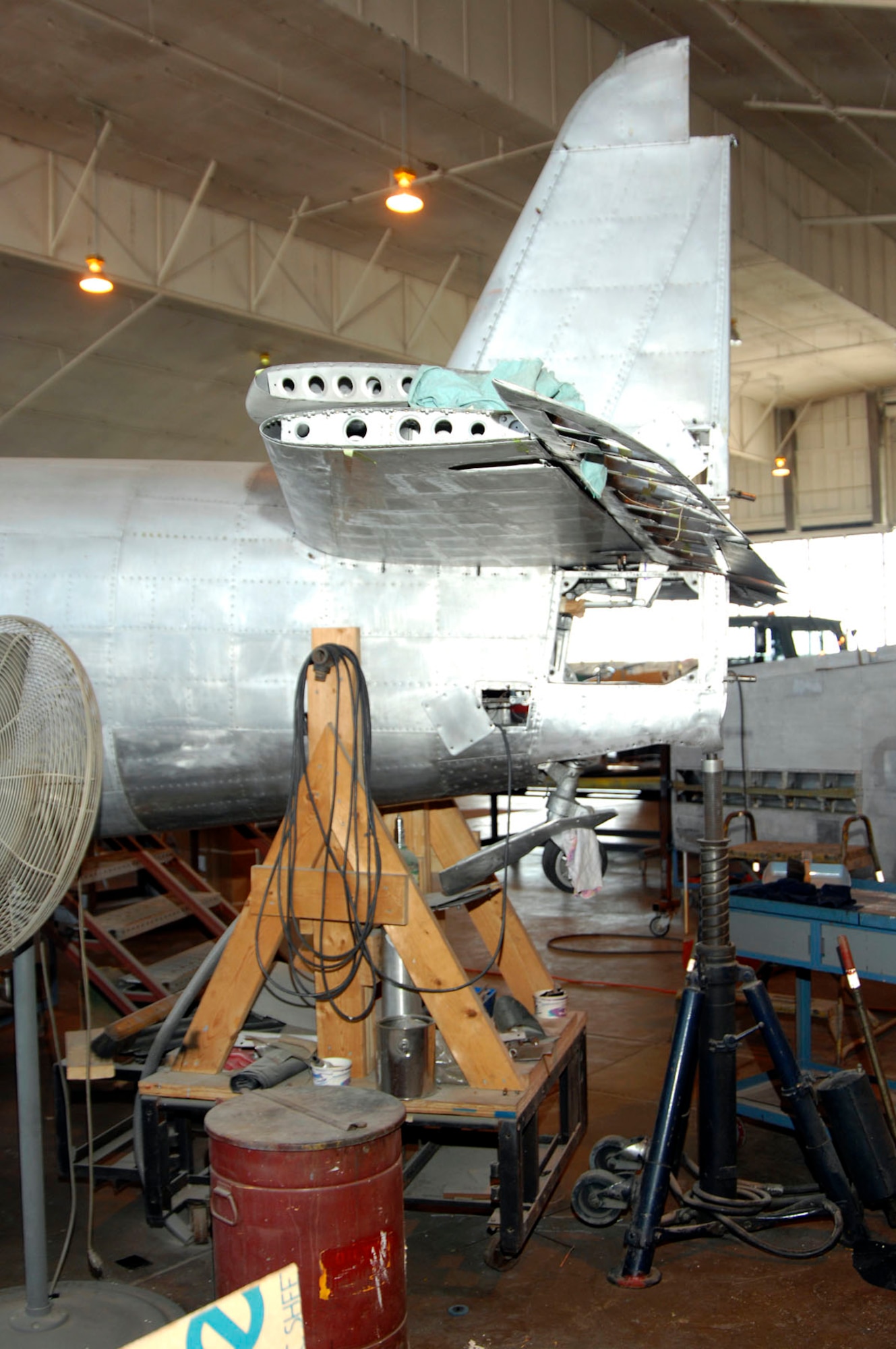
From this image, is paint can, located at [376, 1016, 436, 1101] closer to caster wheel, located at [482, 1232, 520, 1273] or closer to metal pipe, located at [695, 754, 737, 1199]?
caster wheel, located at [482, 1232, 520, 1273]

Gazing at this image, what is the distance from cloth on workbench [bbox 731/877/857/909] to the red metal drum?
9.27 feet

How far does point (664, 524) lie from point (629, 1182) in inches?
110

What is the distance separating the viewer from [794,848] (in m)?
8.48

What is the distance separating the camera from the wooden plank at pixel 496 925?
6023mm

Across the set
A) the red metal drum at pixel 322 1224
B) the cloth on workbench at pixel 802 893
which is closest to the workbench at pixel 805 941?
the cloth on workbench at pixel 802 893

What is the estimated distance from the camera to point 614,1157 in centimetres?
519

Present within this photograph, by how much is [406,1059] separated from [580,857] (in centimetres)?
115

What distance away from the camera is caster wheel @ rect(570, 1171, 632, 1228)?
496 centimetres

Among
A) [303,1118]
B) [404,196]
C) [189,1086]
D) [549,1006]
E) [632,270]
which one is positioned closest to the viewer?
[303,1118]

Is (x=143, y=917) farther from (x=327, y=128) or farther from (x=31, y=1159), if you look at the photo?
(x=327, y=128)

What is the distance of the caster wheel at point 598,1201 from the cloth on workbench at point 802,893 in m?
1.70

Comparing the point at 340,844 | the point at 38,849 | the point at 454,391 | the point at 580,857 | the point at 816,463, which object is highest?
the point at 816,463

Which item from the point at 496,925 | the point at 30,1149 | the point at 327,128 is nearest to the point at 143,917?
the point at 496,925

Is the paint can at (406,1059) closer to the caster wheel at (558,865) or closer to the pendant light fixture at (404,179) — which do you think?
the caster wheel at (558,865)
